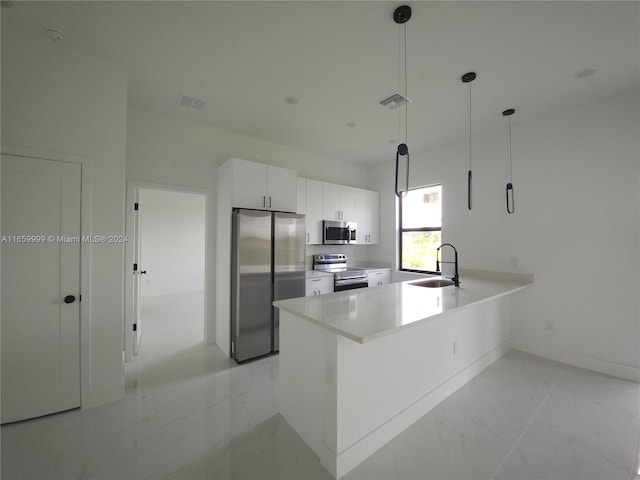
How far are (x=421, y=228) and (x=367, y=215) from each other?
1020 millimetres

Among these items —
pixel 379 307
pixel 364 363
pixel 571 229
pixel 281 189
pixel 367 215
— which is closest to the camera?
pixel 364 363

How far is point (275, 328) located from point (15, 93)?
313 cm

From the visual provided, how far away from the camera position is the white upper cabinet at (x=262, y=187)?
322 centimetres

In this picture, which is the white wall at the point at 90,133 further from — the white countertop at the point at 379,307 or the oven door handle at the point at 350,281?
the oven door handle at the point at 350,281

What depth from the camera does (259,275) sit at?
3.22 metres

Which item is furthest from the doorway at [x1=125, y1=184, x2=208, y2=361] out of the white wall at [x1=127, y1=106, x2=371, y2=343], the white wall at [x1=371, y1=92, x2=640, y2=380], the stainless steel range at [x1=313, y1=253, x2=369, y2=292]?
the white wall at [x1=371, y1=92, x2=640, y2=380]

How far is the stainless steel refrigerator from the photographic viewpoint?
3.10 meters

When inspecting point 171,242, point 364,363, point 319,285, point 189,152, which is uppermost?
point 189,152

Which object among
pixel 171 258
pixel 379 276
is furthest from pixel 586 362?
pixel 171 258

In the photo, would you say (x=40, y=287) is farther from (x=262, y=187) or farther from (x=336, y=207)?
(x=336, y=207)

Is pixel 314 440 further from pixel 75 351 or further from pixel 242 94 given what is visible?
pixel 242 94

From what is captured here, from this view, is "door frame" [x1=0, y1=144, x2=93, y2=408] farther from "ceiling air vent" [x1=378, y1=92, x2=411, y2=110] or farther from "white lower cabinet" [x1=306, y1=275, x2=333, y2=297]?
"ceiling air vent" [x1=378, y1=92, x2=411, y2=110]

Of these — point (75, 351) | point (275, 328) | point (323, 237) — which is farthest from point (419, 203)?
point (75, 351)

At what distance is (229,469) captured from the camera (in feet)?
5.33
